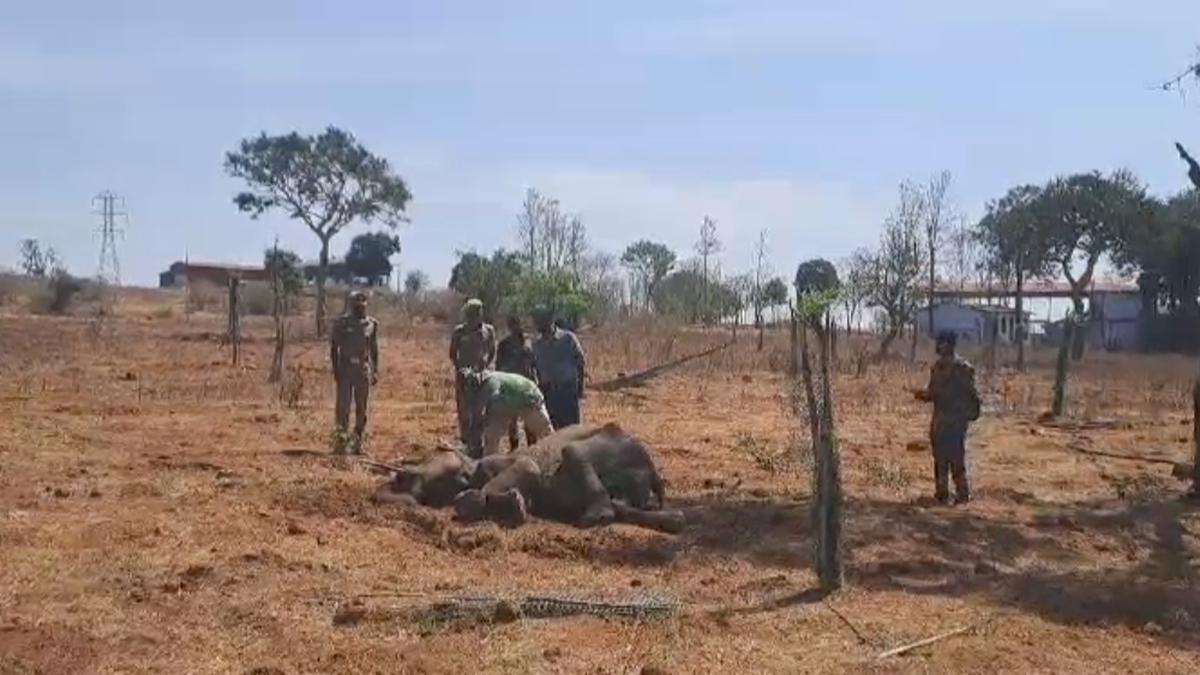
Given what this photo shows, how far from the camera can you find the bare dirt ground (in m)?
7.26

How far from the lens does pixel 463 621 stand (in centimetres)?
756

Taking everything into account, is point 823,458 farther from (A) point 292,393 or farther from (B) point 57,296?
(B) point 57,296

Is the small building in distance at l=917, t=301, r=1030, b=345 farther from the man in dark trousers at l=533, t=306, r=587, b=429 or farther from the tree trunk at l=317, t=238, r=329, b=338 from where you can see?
the man in dark trousers at l=533, t=306, r=587, b=429

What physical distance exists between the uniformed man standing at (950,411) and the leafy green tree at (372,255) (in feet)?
162

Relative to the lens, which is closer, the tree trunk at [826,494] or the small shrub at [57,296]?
the tree trunk at [826,494]

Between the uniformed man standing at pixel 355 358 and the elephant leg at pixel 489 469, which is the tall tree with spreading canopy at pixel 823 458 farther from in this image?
the uniformed man standing at pixel 355 358

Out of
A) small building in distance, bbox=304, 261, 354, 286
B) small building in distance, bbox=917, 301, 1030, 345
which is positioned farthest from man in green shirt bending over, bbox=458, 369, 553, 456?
small building in distance, bbox=304, 261, 354, 286

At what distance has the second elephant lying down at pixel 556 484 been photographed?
1038 cm

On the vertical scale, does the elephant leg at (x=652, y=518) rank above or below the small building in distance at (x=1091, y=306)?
below

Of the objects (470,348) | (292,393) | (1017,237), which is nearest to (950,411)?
(470,348)

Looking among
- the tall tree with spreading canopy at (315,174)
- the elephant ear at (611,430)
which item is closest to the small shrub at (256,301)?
the tall tree with spreading canopy at (315,174)

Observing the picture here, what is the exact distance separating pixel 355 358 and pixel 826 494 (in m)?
6.42

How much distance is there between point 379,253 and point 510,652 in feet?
180

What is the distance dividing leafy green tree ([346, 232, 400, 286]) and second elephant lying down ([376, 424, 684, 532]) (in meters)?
49.8
